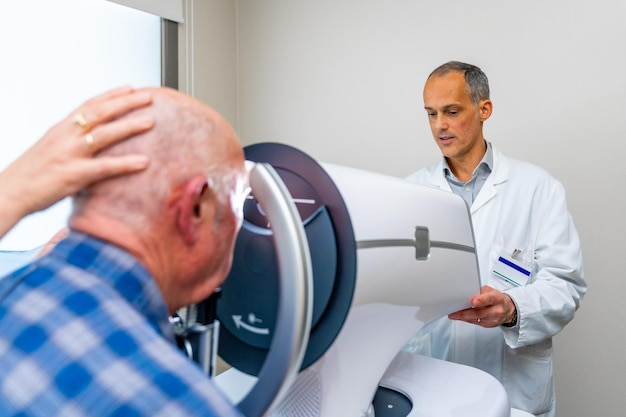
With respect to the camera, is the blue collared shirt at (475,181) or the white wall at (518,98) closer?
the blue collared shirt at (475,181)

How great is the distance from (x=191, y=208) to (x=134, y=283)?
0.09 meters

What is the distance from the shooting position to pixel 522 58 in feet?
7.61

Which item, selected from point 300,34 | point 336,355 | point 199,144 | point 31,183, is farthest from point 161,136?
point 300,34

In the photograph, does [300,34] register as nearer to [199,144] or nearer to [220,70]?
[220,70]

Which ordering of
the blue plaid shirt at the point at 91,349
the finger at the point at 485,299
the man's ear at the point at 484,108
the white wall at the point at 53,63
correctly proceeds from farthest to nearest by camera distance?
the white wall at the point at 53,63
the man's ear at the point at 484,108
the finger at the point at 485,299
the blue plaid shirt at the point at 91,349

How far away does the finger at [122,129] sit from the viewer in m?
0.51

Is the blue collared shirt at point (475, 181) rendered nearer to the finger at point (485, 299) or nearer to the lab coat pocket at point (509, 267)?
the lab coat pocket at point (509, 267)

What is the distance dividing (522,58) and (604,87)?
0.36 m

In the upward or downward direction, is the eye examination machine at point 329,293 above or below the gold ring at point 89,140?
below

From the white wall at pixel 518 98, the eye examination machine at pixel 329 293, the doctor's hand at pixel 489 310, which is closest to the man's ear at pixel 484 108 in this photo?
the white wall at pixel 518 98

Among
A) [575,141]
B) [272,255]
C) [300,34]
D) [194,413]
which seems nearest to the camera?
[194,413]

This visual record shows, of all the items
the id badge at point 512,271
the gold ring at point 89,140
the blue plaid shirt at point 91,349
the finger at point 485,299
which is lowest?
the id badge at point 512,271

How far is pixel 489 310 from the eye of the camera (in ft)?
4.25

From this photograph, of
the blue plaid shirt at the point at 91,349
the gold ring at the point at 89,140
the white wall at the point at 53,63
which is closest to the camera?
the blue plaid shirt at the point at 91,349
